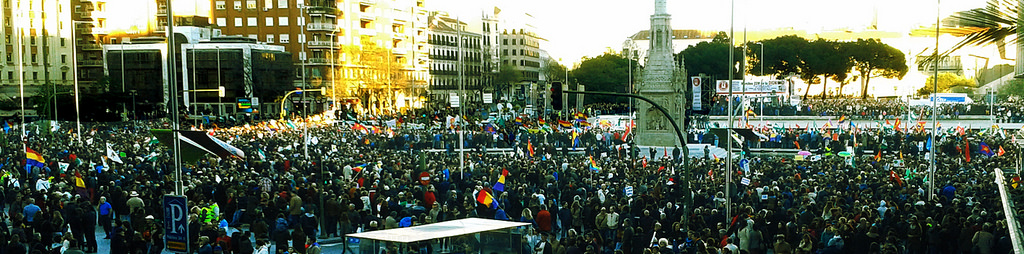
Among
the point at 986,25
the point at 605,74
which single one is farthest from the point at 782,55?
the point at 986,25

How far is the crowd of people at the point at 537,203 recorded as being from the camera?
45.3 feet

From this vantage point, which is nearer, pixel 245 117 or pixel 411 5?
pixel 245 117

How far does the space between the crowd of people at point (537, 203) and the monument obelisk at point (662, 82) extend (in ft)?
52.0

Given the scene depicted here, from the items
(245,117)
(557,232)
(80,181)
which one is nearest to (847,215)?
(557,232)

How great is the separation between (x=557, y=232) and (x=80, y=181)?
9152 mm

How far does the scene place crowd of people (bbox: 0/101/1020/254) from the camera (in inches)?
544

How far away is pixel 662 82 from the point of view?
44.8 metres

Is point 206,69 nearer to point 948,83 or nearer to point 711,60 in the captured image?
point 711,60

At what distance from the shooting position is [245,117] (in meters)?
64.9

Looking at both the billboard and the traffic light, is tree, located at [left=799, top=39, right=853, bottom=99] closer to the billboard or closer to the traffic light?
the billboard

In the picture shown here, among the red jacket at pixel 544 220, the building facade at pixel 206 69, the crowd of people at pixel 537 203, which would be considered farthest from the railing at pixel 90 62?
the red jacket at pixel 544 220

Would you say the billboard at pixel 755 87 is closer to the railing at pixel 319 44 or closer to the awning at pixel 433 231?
the railing at pixel 319 44

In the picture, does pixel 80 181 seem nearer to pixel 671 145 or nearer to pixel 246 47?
pixel 671 145

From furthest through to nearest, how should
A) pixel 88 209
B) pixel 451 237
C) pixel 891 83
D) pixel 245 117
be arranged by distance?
pixel 891 83, pixel 245 117, pixel 88 209, pixel 451 237
